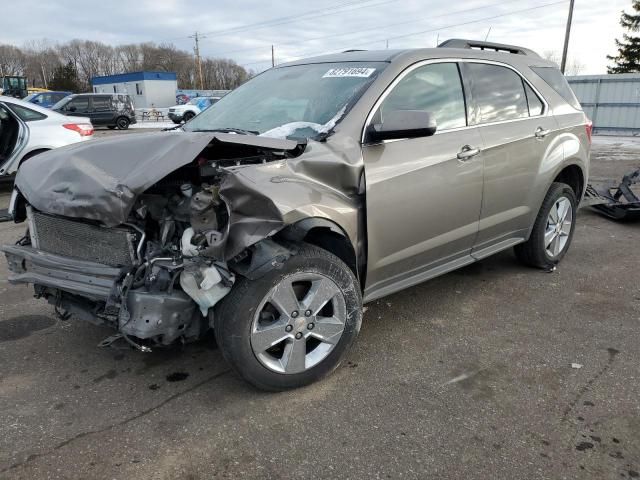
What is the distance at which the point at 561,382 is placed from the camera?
2.91 m

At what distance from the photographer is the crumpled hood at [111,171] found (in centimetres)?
248

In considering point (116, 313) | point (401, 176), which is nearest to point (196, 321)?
point (116, 313)

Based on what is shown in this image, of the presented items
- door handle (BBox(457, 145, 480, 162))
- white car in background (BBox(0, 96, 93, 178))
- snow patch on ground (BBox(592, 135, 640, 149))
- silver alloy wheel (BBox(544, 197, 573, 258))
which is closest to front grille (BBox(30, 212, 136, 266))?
door handle (BBox(457, 145, 480, 162))

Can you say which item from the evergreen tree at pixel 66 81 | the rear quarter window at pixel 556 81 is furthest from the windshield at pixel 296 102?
the evergreen tree at pixel 66 81

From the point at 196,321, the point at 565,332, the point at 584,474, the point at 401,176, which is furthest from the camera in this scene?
the point at 565,332

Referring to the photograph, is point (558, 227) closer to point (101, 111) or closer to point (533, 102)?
point (533, 102)

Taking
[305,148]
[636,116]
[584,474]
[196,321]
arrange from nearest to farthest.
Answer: [584,474]
[196,321]
[305,148]
[636,116]

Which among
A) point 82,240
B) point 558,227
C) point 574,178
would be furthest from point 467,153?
point 82,240

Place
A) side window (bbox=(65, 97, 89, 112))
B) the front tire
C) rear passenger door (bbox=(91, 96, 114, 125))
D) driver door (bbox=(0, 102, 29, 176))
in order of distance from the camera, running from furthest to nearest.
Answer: rear passenger door (bbox=(91, 96, 114, 125))
side window (bbox=(65, 97, 89, 112))
driver door (bbox=(0, 102, 29, 176))
the front tire

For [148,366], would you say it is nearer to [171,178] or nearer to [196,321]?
[196,321]

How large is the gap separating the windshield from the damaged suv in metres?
0.01

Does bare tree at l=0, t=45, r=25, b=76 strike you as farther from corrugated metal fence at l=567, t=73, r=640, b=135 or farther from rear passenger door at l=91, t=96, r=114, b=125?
corrugated metal fence at l=567, t=73, r=640, b=135

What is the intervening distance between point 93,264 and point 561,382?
2.59 meters

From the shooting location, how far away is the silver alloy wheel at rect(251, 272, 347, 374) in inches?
104
